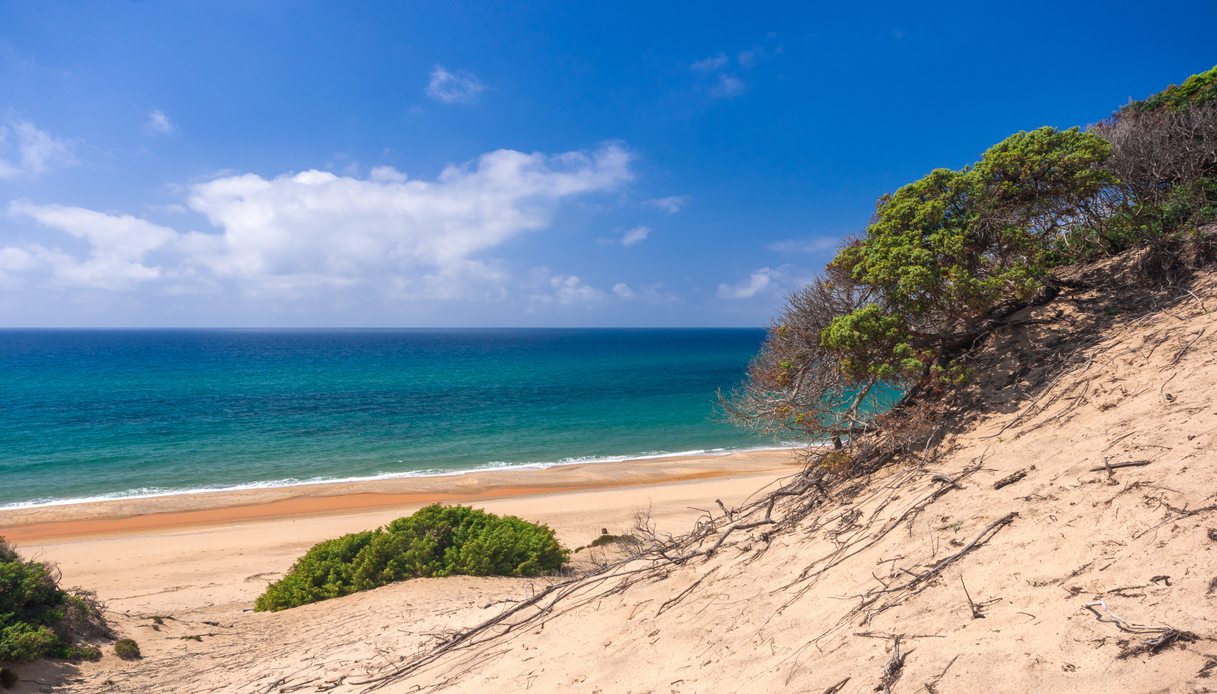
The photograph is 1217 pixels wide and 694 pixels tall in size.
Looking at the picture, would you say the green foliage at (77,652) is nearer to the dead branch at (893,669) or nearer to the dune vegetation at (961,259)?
the dune vegetation at (961,259)

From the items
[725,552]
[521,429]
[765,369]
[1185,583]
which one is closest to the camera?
[1185,583]

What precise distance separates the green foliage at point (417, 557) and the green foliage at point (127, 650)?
2208 millimetres

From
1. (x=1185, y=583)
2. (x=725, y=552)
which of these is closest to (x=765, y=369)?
(x=725, y=552)

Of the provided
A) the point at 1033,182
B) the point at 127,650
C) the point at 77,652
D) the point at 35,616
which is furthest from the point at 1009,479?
the point at 35,616

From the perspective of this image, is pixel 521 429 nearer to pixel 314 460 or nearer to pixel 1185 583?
pixel 314 460

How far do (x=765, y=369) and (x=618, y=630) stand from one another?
5.11m

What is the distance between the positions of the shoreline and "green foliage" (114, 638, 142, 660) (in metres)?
11.9

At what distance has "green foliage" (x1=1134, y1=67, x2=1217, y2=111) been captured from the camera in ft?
32.6

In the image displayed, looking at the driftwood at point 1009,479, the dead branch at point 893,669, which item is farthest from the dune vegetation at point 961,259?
the dead branch at point 893,669

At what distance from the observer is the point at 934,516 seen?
5586mm

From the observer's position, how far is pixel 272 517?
19.9 m

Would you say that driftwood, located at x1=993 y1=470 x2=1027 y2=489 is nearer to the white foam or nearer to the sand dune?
the sand dune

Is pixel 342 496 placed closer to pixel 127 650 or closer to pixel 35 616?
pixel 127 650

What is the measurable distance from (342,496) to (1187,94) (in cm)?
2557
